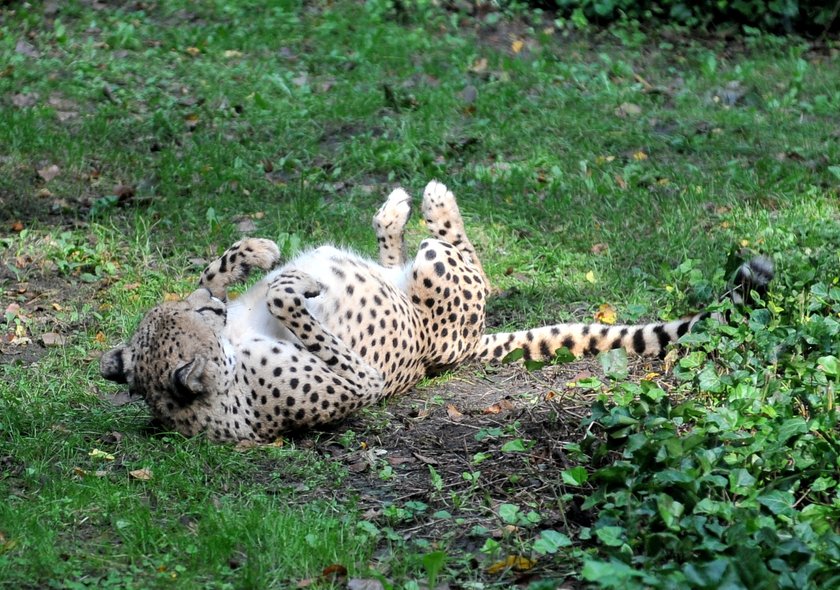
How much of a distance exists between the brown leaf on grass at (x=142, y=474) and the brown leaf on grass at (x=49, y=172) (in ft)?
12.6

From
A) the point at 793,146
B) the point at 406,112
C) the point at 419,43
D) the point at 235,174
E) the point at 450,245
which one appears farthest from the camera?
the point at 419,43

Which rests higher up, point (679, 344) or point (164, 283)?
point (679, 344)

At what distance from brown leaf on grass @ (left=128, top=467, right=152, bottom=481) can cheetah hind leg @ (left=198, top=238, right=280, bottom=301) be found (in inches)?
47.9

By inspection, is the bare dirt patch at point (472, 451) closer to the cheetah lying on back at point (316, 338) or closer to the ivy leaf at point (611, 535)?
the cheetah lying on back at point (316, 338)

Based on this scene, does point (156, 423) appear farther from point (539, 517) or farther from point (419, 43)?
point (419, 43)

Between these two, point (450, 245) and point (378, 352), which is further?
point (450, 245)

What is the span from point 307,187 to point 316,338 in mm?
2816

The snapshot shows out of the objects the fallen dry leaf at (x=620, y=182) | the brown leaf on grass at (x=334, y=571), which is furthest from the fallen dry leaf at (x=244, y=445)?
the fallen dry leaf at (x=620, y=182)

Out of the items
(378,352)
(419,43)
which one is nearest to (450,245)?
(378,352)

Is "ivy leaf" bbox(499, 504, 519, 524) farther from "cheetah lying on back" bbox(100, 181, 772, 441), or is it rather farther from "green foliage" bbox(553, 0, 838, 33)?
"green foliage" bbox(553, 0, 838, 33)

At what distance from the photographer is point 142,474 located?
4.68 meters

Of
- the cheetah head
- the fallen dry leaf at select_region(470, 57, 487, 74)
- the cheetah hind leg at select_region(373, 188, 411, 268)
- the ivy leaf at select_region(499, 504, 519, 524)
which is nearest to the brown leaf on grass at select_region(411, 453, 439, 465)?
the ivy leaf at select_region(499, 504, 519, 524)

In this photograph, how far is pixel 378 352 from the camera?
5.41 meters

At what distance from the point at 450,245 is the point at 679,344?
1.38m
